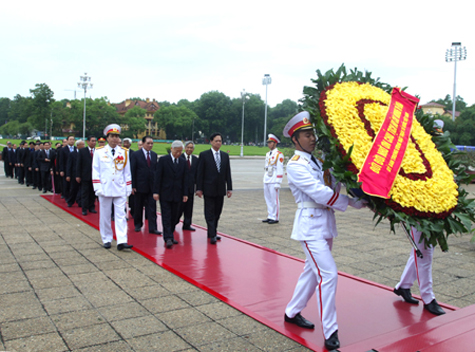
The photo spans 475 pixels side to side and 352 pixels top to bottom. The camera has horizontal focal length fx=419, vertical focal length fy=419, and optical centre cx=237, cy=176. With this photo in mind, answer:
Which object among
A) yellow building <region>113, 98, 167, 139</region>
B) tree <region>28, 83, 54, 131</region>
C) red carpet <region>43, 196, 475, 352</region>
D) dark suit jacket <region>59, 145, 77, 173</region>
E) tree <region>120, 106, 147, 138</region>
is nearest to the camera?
red carpet <region>43, 196, 475, 352</region>

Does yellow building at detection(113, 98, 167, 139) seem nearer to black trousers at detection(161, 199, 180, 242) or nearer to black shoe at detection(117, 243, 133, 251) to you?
black trousers at detection(161, 199, 180, 242)

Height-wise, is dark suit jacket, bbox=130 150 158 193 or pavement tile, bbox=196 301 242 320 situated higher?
dark suit jacket, bbox=130 150 158 193

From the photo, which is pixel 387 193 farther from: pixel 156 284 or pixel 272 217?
pixel 272 217

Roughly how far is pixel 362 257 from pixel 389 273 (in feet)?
2.70

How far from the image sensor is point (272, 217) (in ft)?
30.7

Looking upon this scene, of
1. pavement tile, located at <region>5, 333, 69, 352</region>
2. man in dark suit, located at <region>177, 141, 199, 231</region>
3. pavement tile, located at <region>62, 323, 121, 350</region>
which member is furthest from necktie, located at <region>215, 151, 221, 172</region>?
pavement tile, located at <region>5, 333, 69, 352</region>

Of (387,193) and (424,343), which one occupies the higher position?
(387,193)

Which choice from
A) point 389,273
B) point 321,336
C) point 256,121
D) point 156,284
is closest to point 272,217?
point 389,273

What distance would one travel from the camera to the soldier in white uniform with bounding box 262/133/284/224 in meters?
9.24

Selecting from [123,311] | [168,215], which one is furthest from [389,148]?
[168,215]

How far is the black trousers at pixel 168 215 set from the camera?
277 inches

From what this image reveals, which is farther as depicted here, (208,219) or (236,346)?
(208,219)

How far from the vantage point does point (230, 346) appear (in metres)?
3.38

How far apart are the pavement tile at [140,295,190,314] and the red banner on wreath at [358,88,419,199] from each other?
2.30m
